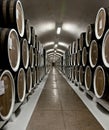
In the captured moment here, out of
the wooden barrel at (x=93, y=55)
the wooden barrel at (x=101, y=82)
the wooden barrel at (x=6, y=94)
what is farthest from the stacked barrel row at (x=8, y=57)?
the wooden barrel at (x=93, y=55)

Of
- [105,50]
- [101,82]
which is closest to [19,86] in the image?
[101,82]

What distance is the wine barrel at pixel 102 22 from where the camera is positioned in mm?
2965

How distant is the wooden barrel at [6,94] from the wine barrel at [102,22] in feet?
5.56

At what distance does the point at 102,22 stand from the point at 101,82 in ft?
3.35

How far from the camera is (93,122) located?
2803mm

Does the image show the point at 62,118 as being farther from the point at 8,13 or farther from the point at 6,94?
the point at 8,13

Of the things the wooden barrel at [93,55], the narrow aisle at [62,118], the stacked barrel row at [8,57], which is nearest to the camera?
the stacked barrel row at [8,57]

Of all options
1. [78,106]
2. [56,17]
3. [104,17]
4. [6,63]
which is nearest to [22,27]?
[6,63]

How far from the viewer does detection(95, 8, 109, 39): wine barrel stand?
9.73 feet

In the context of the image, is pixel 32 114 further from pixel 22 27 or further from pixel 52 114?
pixel 22 27

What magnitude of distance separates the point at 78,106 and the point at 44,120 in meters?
1.11

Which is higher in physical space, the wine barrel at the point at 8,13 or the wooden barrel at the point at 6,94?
the wine barrel at the point at 8,13

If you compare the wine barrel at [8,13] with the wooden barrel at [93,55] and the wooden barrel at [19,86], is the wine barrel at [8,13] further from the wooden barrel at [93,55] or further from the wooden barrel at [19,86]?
the wooden barrel at [93,55]

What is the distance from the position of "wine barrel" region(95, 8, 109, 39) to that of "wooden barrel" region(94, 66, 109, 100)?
0.61m
